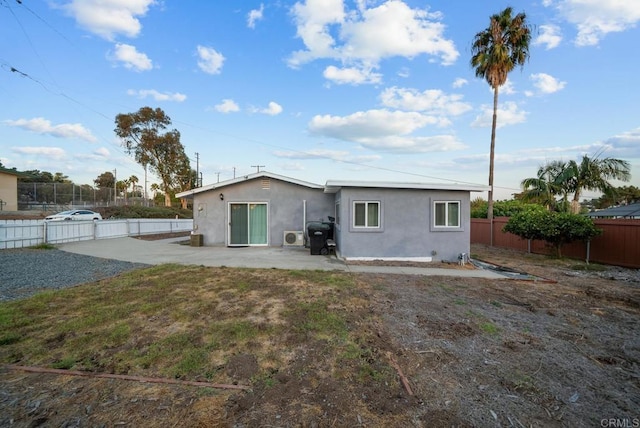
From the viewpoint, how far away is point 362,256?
32.1ft

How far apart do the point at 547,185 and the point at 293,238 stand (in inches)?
542

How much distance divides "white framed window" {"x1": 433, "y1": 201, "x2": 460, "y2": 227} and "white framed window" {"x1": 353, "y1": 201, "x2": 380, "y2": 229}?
196 centimetres

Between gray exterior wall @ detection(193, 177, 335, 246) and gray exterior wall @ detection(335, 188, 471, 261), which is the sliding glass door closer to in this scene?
gray exterior wall @ detection(193, 177, 335, 246)

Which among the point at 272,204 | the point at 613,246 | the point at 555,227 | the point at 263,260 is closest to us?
the point at 263,260

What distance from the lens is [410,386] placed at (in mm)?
2652

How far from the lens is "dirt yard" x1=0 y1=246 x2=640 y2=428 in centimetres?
223

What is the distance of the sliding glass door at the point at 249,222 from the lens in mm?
13227

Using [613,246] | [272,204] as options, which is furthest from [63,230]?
[613,246]

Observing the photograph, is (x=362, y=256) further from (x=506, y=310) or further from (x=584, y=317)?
(x=584, y=317)

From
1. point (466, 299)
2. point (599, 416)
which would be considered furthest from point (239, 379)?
point (466, 299)

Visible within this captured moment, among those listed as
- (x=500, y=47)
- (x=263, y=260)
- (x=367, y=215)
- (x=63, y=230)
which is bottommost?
(x=263, y=260)

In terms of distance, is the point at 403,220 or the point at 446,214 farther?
the point at 446,214

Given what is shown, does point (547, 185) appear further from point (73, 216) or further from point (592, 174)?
point (73, 216)

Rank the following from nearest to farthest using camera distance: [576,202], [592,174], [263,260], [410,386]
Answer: [410,386], [263,260], [592,174], [576,202]
